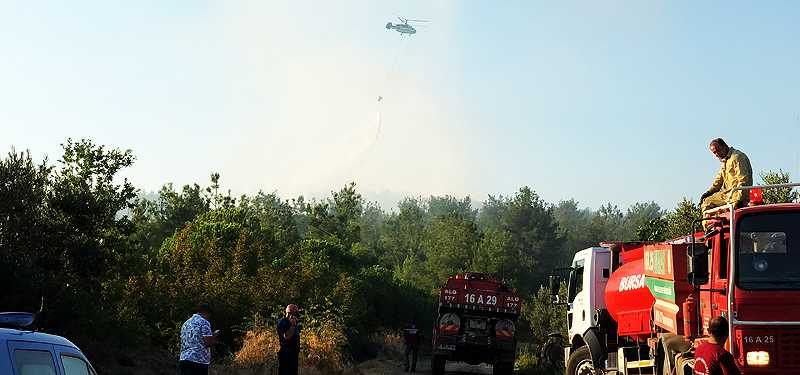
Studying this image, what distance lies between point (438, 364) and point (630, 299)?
12356 millimetres

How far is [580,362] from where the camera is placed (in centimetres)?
2027

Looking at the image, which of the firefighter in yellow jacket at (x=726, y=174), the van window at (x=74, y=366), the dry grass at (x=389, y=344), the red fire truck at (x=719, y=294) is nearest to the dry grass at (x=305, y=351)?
the red fire truck at (x=719, y=294)

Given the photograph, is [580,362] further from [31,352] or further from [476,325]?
[31,352]

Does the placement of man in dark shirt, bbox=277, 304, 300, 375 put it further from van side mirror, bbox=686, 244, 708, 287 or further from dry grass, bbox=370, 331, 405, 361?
dry grass, bbox=370, 331, 405, 361

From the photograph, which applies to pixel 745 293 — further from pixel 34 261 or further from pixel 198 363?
pixel 34 261

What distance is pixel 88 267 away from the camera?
28.2 meters

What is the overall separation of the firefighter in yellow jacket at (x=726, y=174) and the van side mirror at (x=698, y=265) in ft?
3.73

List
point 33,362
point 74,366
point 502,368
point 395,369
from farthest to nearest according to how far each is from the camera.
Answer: point 395,369 → point 502,368 → point 74,366 → point 33,362

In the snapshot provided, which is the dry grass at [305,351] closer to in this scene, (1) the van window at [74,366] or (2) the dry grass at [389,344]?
(2) the dry grass at [389,344]

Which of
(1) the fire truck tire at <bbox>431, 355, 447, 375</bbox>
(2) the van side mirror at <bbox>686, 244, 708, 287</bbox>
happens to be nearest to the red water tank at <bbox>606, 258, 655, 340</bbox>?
(2) the van side mirror at <bbox>686, 244, 708, 287</bbox>

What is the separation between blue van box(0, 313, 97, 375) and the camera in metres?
6.49

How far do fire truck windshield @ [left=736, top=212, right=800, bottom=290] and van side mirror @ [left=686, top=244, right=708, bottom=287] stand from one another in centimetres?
78

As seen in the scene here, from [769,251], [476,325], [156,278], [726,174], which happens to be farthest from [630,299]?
[156,278]

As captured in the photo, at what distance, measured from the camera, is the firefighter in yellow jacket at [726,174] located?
13469mm
